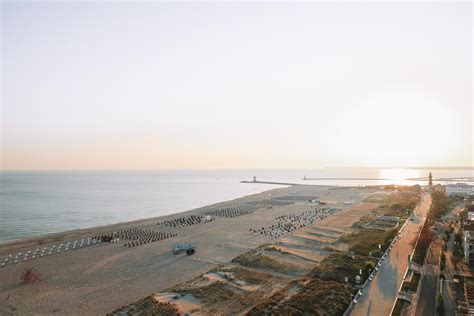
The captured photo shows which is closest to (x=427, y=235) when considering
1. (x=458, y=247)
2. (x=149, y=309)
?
(x=458, y=247)

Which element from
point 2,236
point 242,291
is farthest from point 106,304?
point 2,236

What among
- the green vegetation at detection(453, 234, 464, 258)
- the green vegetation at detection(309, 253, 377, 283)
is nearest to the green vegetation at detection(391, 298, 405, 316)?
the green vegetation at detection(309, 253, 377, 283)

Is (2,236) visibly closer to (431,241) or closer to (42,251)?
(42,251)

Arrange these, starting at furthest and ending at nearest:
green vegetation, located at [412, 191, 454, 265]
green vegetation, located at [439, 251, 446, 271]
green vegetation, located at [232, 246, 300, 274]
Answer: green vegetation, located at [412, 191, 454, 265] → green vegetation, located at [232, 246, 300, 274] → green vegetation, located at [439, 251, 446, 271]

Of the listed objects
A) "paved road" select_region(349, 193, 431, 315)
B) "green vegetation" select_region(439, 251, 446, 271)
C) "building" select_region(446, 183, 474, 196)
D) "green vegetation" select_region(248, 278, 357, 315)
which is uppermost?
"building" select_region(446, 183, 474, 196)

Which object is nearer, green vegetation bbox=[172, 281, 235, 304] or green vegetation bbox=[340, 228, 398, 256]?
green vegetation bbox=[172, 281, 235, 304]

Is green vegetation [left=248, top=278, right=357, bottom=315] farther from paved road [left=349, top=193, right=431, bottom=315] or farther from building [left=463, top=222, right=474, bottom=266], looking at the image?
building [left=463, top=222, right=474, bottom=266]
